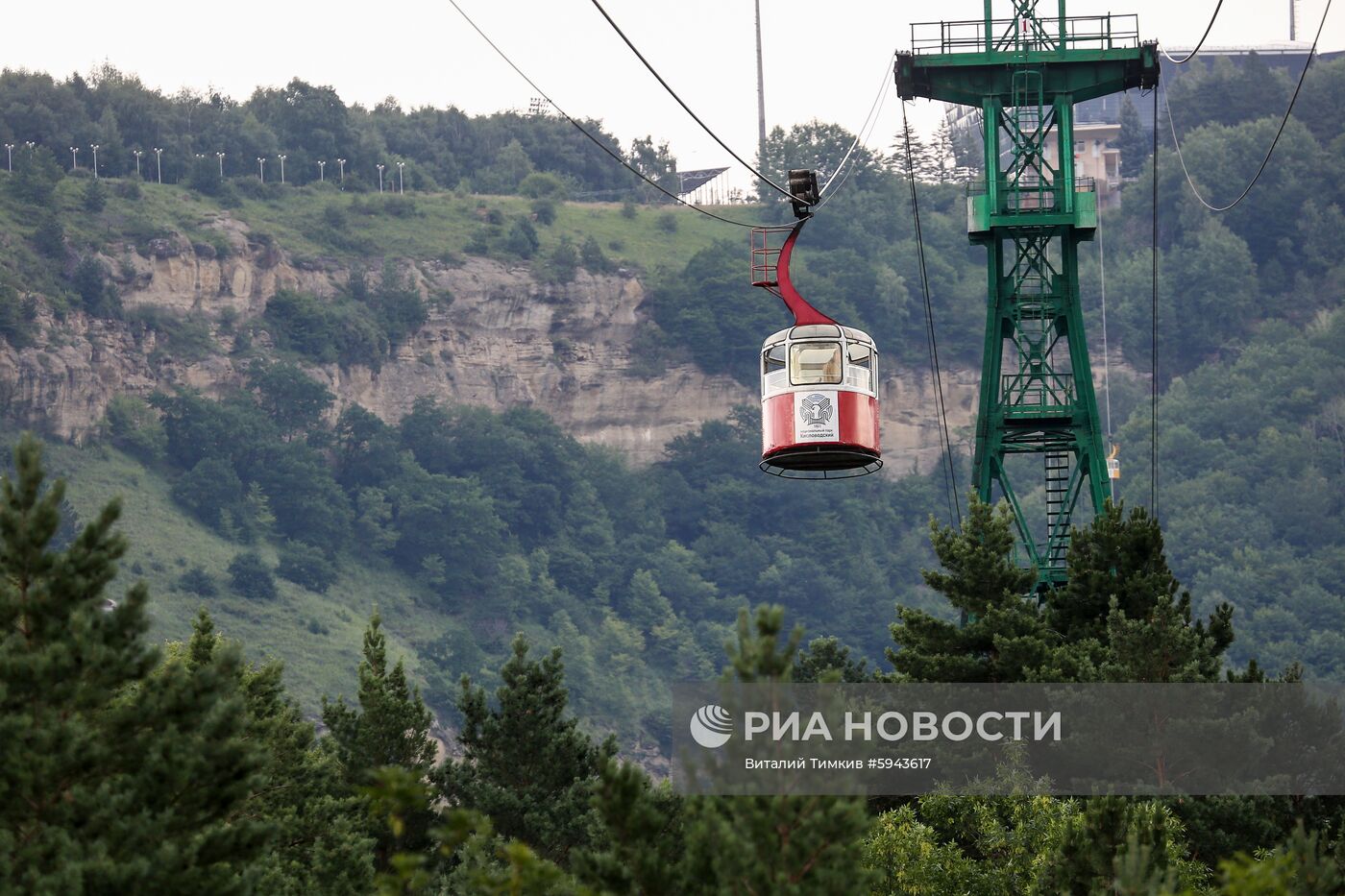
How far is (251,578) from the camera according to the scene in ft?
570

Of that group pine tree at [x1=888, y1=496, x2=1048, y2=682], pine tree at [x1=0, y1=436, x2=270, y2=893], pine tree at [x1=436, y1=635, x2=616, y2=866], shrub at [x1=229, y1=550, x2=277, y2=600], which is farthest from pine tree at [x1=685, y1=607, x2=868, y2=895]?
shrub at [x1=229, y1=550, x2=277, y2=600]

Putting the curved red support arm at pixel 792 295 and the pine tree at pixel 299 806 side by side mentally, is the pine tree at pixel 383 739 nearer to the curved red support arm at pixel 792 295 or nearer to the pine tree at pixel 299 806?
the pine tree at pixel 299 806

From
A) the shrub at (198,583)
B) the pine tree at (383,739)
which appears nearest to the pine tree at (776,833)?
the pine tree at (383,739)

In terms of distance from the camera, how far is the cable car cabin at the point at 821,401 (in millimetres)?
46156

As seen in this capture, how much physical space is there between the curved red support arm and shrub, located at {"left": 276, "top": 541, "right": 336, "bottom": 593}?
135365mm

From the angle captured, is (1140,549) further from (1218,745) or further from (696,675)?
(696,675)

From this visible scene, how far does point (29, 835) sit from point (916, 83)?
4367 centimetres

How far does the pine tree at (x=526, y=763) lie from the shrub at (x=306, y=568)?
407ft

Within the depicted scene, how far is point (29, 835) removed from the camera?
102 feet

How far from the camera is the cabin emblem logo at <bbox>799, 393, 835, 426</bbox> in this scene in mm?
46156

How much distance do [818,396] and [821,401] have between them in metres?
0.13

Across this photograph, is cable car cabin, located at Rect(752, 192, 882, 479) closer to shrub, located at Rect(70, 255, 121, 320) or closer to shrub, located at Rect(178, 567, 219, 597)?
shrub, located at Rect(178, 567, 219, 597)

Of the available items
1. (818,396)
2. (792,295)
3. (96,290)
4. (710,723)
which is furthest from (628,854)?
(96,290)

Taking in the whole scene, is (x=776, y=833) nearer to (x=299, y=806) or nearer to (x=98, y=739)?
(x=98, y=739)
